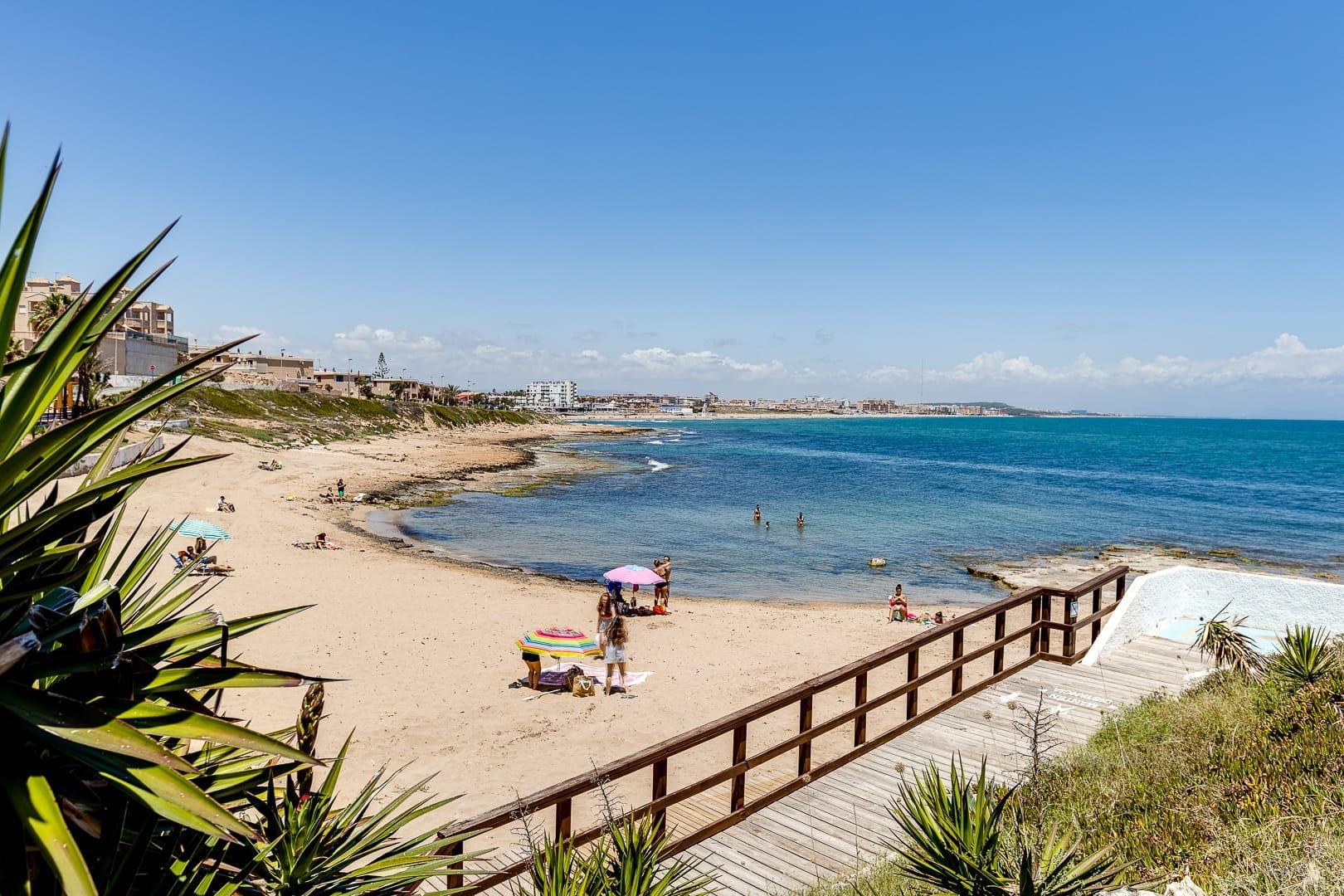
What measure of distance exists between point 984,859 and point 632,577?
56.6ft

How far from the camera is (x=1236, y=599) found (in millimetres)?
12555

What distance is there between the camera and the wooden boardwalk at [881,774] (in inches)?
217

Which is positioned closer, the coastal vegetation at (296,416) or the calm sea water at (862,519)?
the calm sea water at (862,519)

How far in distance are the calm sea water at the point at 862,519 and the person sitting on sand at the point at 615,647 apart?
11328 millimetres

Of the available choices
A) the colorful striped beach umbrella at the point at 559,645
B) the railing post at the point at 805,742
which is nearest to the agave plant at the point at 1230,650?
the railing post at the point at 805,742

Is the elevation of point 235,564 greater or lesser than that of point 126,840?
lesser

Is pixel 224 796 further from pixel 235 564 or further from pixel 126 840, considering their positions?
pixel 235 564

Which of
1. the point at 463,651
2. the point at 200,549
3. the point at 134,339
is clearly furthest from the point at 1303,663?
the point at 134,339

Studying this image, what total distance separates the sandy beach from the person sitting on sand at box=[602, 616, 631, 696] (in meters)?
0.57

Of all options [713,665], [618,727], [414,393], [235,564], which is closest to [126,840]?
[618,727]

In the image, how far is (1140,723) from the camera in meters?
7.13

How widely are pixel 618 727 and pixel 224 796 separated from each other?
9854 mm

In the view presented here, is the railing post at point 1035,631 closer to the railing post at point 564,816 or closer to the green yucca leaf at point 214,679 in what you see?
the railing post at point 564,816

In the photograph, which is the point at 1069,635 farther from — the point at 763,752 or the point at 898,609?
the point at 898,609
